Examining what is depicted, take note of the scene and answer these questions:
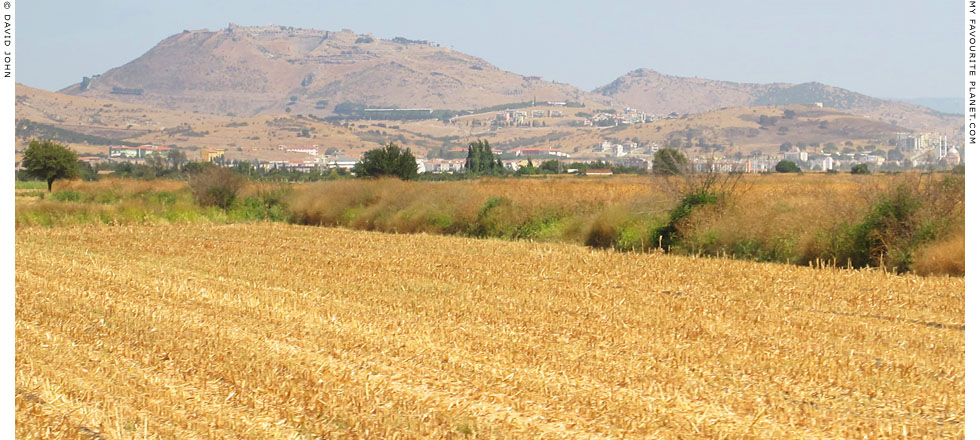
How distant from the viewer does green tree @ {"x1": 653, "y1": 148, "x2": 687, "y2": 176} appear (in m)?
26.4

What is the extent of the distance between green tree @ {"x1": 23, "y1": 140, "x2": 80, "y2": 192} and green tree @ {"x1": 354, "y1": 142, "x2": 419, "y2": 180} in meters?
31.8

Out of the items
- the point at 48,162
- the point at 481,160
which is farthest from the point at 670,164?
the point at 481,160

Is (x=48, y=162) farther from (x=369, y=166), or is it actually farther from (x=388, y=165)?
(x=388, y=165)

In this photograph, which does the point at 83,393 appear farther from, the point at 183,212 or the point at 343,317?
the point at 183,212

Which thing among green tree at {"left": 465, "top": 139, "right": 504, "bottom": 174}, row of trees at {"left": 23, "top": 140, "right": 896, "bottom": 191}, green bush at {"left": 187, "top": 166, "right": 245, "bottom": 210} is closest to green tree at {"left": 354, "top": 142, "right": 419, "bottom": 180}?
row of trees at {"left": 23, "top": 140, "right": 896, "bottom": 191}

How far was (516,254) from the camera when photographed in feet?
73.4

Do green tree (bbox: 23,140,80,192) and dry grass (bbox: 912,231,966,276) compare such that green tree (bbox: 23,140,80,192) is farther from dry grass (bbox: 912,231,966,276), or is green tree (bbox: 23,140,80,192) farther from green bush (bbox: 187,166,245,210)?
dry grass (bbox: 912,231,966,276)

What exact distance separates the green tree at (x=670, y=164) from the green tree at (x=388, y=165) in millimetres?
31423

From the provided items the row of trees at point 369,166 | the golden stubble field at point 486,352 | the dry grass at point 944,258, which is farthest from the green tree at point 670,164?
the dry grass at point 944,258

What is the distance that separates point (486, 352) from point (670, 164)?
18.0 m

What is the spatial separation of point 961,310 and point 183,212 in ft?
107

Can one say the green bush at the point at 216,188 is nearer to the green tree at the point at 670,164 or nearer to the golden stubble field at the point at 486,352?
the green tree at the point at 670,164

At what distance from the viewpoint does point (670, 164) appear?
2742 centimetres

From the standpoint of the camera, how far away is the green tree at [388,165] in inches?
2266
